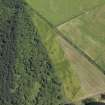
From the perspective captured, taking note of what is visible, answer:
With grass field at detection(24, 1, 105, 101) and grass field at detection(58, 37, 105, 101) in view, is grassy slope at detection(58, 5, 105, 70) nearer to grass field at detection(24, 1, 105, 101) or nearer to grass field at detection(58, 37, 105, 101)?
grass field at detection(24, 1, 105, 101)

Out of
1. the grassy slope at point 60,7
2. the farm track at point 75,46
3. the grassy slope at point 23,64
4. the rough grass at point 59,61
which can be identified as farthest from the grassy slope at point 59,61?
the grassy slope at point 60,7

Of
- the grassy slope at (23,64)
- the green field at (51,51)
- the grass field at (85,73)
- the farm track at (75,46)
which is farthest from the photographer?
the farm track at (75,46)

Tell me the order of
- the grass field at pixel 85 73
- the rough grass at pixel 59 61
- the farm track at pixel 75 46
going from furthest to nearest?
the farm track at pixel 75 46, the grass field at pixel 85 73, the rough grass at pixel 59 61

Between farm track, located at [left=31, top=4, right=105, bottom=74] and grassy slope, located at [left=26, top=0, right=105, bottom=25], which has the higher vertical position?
grassy slope, located at [left=26, top=0, right=105, bottom=25]

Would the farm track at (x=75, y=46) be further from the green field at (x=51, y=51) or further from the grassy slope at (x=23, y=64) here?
the grassy slope at (x=23, y=64)

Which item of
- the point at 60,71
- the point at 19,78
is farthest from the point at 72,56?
the point at 19,78

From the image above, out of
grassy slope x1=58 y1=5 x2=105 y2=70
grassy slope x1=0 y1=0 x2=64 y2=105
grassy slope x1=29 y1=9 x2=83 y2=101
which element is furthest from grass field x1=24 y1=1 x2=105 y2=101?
grassy slope x1=0 y1=0 x2=64 y2=105
